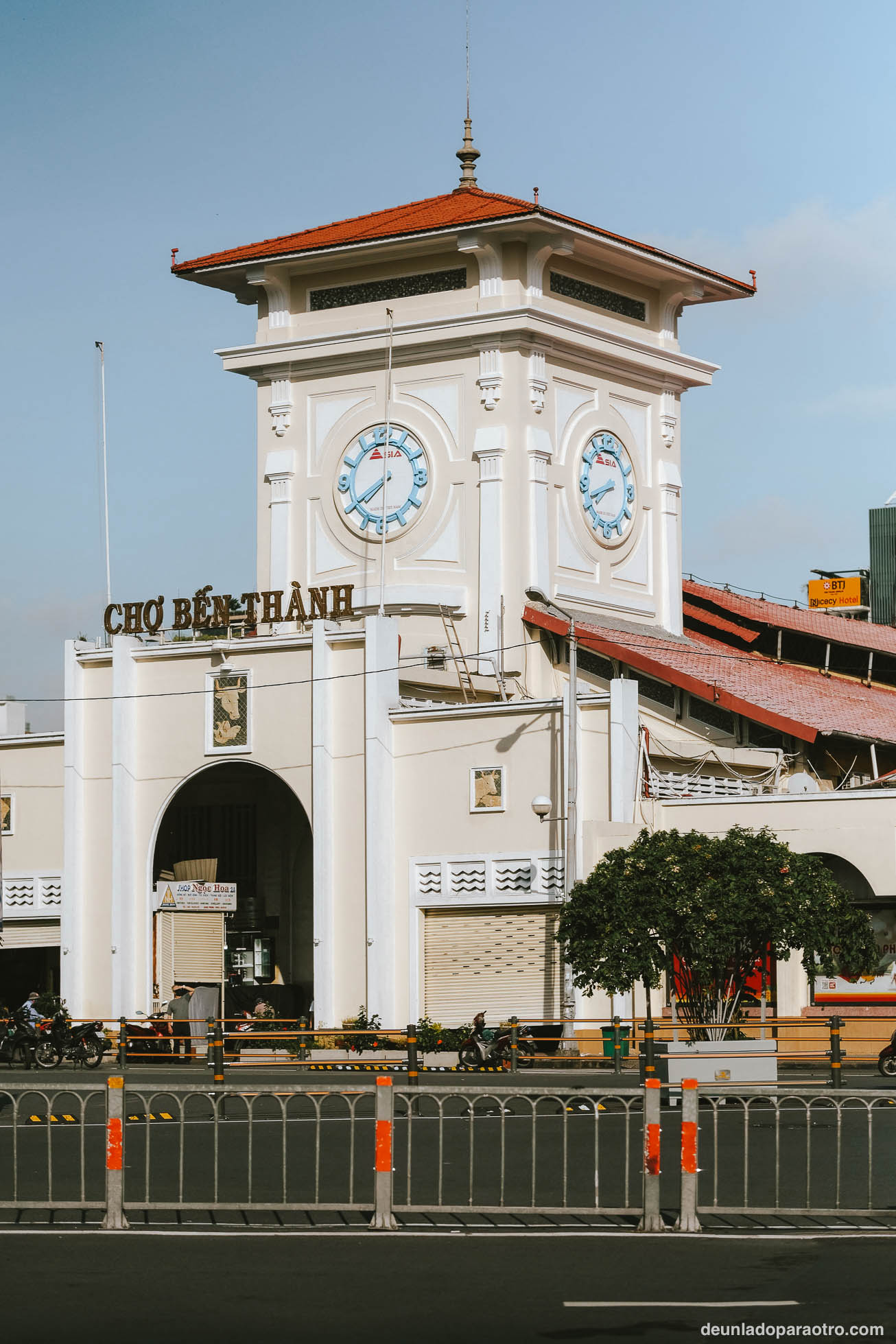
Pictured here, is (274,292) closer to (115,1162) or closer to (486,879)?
(486,879)

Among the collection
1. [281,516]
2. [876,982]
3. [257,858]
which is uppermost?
[281,516]

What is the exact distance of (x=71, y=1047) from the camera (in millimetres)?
37719

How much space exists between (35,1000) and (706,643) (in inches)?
736

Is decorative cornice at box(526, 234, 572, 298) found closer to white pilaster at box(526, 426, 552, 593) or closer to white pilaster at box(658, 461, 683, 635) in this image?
white pilaster at box(526, 426, 552, 593)

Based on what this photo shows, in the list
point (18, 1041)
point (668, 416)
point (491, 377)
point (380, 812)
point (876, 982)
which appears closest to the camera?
point (18, 1041)

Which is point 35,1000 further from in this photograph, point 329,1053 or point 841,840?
point 841,840

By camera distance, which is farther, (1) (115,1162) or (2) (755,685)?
(2) (755,685)

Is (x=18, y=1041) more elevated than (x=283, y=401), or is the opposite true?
(x=283, y=401)

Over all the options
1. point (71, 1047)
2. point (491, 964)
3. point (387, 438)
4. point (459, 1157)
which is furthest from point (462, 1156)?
point (387, 438)

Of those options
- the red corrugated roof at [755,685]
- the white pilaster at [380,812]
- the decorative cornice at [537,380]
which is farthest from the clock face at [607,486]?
the white pilaster at [380,812]

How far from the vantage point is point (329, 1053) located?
3847 cm

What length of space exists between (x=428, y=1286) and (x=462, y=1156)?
8239 millimetres

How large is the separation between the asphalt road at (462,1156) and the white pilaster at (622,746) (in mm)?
12261

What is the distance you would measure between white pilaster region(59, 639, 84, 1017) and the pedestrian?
10.3 feet
